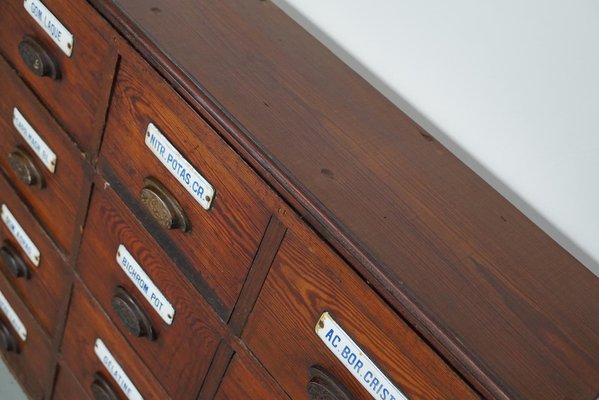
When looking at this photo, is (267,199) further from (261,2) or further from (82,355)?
(82,355)

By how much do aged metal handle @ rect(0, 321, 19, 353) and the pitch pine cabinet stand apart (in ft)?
1.15

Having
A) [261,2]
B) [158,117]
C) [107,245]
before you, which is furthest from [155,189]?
[261,2]

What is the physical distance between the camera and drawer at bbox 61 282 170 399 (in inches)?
42.8

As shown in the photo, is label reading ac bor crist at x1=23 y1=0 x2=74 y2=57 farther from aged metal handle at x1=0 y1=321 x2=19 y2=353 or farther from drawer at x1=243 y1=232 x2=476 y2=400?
aged metal handle at x1=0 y1=321 x2=19 y2=353

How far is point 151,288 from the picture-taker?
0.99m

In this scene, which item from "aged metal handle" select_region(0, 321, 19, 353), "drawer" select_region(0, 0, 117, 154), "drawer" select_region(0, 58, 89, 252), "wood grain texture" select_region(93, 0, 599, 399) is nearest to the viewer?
"wood grain texture" select_region(93, 0, 599, 399)

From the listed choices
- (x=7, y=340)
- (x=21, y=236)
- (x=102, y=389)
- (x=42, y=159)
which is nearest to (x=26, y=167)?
(x=42, y=159)

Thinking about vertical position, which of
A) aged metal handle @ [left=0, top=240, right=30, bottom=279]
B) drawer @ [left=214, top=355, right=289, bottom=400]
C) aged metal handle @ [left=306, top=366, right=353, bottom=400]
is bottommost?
aged metal handle @ [left=306, top=366, right=353, bottom=400]

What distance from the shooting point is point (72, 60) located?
100 centimetres

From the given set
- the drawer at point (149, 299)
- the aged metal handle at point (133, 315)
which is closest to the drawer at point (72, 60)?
the drawer at point (149, 299)

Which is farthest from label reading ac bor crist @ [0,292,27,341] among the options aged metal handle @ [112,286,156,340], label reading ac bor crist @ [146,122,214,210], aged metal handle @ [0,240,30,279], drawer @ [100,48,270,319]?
label reading ac bor crist @ [146,122,214,210]

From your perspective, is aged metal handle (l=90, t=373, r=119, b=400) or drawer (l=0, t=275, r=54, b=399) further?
drawer (l=0, t=275, r=54, b=399)

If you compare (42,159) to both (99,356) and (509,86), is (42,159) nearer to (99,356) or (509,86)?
(99,356)

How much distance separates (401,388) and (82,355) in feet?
2.37
